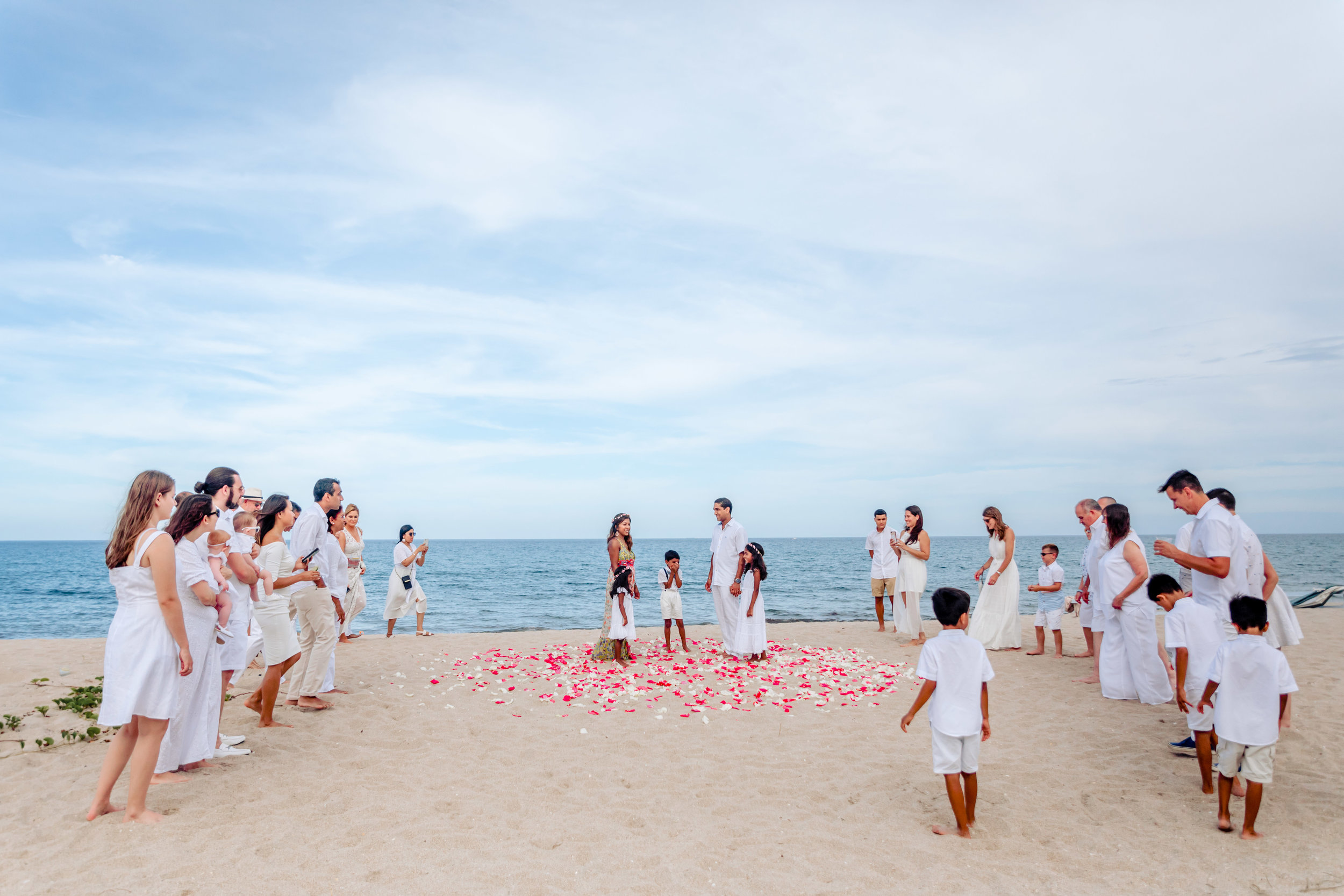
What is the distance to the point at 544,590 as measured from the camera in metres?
36.5

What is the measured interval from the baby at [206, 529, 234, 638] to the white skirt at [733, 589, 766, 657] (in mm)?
6909

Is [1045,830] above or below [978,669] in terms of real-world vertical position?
below

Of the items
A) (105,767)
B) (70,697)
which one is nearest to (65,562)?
(70,697)

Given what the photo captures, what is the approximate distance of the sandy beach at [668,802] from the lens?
445cm

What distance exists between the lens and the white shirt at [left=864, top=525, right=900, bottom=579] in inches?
538

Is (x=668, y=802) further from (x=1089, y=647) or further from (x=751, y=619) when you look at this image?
(x=1089, y=647)

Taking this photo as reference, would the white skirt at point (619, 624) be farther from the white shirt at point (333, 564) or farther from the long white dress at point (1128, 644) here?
the long white dress at point (1128, 644)

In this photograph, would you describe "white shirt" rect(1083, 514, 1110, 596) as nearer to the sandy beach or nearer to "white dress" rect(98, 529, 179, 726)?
the sandy beach

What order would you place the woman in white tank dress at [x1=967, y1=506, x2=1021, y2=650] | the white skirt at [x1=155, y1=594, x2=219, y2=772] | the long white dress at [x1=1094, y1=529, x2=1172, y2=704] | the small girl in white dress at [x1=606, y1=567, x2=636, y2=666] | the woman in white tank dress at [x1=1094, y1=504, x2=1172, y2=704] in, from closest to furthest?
1. the white skirt at [x1=155, y1=594, x2=219, y2=772]
2. the woman in white tank dress at [x1=1094, y1=504, x2=1172, y2=704]
3. the long white dress at [x1=1094, y1=529, x2=1172, y2=704]
4. the small girl in white dress at [x1=606, y1=567, x2=636, y2=666]
5. the woman in white tank dress at [x1=967, y1=506, x2=1021, y2=650]

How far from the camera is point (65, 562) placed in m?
68.6

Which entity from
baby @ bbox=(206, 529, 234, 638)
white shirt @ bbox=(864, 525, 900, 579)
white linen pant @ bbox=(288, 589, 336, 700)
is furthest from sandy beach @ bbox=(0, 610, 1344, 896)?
white shirt @ bbox=(864, 525, 900, 579)

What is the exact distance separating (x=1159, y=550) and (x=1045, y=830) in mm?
2322

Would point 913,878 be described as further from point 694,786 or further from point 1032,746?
Answer: point 1032,746

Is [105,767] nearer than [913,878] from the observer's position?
No
